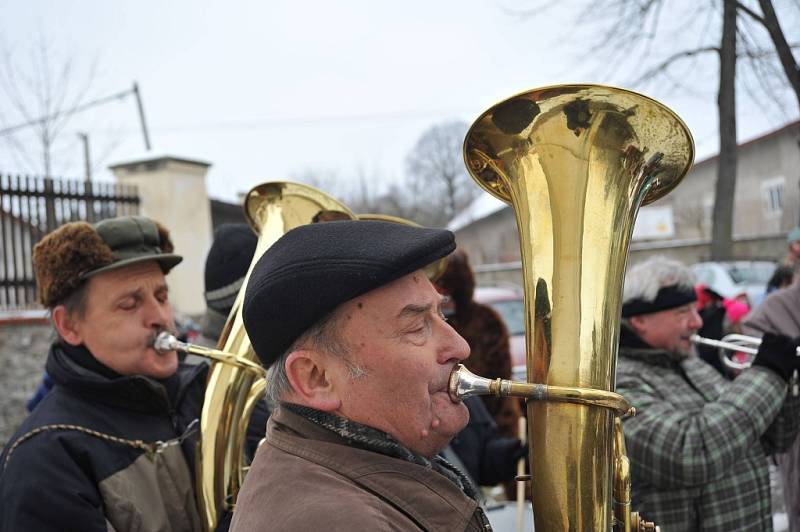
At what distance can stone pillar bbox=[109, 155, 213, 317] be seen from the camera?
31.3ft

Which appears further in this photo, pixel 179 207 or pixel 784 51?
pixel 179 207

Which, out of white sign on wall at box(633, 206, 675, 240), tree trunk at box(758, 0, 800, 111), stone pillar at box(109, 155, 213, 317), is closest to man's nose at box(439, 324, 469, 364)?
stone pillar at box(109, 155, 213, 317)

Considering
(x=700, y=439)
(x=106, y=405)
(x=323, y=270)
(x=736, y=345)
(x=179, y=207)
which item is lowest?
(x=700, y=439)

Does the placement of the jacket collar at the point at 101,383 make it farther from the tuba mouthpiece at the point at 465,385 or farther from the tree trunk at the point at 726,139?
the tree trunk at the point at 726,139

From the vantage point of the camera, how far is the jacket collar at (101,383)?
2.09 meters

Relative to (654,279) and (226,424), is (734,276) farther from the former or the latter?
(226,424)

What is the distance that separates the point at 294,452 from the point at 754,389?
1.80m

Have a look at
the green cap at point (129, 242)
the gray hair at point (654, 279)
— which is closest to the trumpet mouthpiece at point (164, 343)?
the green cap at point (129, 242)

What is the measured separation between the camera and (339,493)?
120 centimetres

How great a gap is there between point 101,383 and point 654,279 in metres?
2.04

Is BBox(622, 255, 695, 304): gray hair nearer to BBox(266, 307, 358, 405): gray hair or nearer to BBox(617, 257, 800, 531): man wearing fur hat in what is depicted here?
BBox(617, 257, 800, 531): man wearing fur hat

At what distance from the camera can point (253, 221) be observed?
2.53m

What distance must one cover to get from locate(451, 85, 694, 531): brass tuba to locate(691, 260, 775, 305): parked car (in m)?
12.8

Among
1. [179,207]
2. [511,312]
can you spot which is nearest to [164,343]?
[511,312]
